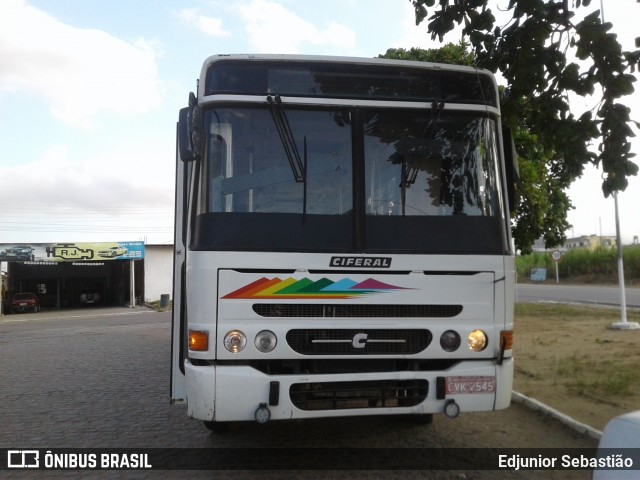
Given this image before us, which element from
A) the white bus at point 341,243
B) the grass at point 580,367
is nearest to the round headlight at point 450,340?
the white bus at point 341,243

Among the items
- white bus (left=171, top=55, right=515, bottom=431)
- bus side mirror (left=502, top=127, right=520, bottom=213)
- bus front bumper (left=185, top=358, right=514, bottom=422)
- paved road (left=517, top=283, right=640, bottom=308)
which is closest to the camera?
bus front bumper (left=185, top=358, right=514, bottom=422)

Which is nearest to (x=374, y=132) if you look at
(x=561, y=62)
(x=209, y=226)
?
(x=209, y=226)

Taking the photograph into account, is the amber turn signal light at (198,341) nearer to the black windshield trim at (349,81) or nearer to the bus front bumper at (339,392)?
the bus front bumper at (339,392)

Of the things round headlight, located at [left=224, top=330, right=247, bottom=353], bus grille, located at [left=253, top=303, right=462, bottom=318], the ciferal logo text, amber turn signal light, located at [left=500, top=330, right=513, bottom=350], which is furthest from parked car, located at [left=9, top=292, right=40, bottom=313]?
amber turn signal light, located at [left=500, top=330, right=513, bottom=350]

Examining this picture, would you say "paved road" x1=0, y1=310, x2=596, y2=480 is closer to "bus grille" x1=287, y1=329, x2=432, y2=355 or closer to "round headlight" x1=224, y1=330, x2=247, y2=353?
"bus grille" x1=287, y1=329, x2=432, y2=355

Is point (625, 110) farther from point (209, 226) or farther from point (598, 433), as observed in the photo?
point (209, 226)

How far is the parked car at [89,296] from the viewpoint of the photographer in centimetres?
4662

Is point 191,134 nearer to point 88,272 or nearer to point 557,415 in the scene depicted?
point 557,415

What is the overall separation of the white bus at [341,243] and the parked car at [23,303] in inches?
1476

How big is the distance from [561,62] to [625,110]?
3.08 feet

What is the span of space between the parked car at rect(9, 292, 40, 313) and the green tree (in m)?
31.3

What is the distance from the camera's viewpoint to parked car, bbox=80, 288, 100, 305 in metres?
46.6

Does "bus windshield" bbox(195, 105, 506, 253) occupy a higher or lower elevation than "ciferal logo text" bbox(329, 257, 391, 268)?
higher

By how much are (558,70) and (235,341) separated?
4.86 metres
